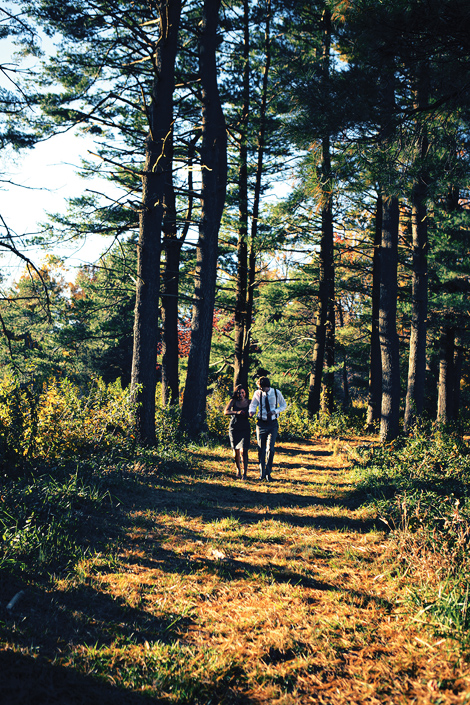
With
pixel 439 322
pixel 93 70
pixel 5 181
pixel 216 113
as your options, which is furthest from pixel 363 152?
pixel 439 322

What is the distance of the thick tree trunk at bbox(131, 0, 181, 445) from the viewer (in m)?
9.41

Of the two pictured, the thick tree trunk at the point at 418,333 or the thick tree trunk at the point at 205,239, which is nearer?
the thick tree trunk at the point at 205,239

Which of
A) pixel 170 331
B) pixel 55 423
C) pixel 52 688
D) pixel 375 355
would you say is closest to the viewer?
pixel 52 688

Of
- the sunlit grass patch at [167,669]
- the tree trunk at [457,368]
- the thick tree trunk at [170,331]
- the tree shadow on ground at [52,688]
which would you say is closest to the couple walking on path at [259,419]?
the sunlit grass patch at [167,669]

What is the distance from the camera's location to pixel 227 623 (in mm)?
3309

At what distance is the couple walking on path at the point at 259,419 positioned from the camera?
8133 millimetres

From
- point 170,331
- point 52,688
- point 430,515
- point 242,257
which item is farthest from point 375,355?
point 52,688

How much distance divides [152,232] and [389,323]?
666 centimetres

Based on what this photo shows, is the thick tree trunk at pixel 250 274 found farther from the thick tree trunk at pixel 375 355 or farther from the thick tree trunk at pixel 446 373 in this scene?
the thick tree trunk at pixel 446 373

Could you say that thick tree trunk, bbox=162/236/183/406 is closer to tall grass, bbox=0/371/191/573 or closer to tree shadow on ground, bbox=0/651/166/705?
tall grass, bbox=0/371/191/573

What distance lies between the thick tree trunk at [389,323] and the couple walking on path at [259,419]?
455 centimetres

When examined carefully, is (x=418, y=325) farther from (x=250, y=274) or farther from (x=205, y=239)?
(x=205, y=239)

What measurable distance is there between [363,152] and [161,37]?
20.0ft

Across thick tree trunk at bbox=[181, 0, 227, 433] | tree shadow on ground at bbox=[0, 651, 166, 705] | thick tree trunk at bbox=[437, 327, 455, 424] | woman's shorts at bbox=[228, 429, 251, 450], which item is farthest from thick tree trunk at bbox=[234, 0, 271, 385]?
tree shadow on ground at bbox=[0, 651, 166, 705]
